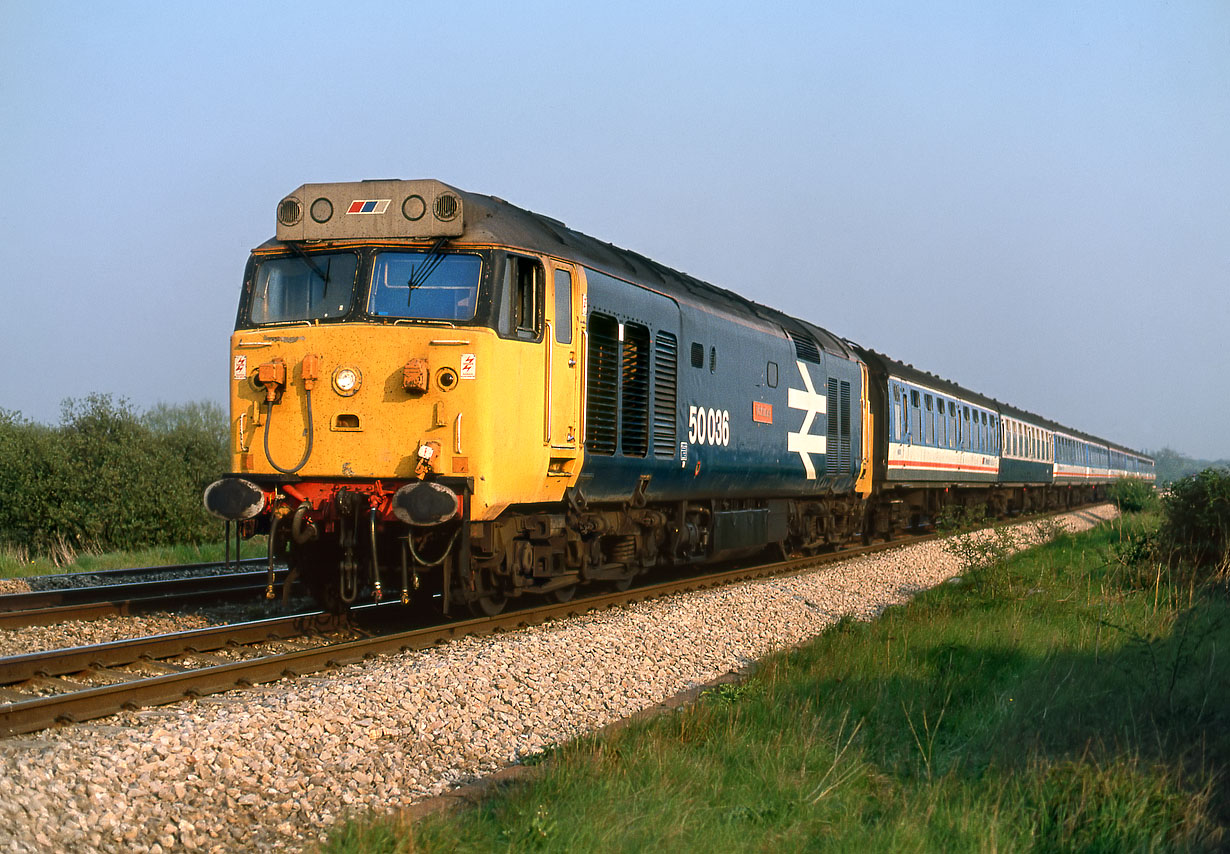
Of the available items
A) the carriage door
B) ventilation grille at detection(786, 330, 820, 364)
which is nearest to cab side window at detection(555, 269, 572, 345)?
the carriage door

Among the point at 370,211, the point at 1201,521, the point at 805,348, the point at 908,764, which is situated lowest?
the point at 908,764

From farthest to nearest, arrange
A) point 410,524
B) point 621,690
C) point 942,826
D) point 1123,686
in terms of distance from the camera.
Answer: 1. point 410,524
2. point 621,690
3. point 1123,686
4. point 942,826

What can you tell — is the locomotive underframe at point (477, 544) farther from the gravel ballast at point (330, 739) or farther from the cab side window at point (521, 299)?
the cab side window at point (521, 299)

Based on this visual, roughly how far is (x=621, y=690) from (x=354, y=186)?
4908 millimetres

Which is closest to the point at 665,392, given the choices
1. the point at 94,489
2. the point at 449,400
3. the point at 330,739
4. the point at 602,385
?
the point at 602,385

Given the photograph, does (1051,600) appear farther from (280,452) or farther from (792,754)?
(280,452)

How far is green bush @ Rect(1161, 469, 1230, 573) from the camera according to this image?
13273mm

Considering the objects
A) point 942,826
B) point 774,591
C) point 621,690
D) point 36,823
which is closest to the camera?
point 36,823

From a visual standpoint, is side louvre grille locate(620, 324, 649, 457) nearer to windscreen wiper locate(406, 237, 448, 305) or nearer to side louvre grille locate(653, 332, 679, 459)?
side louvre grille locate(653, 332, 679, 459)

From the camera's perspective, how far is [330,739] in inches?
229

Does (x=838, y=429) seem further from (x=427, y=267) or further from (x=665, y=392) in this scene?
(x=427, y=267)

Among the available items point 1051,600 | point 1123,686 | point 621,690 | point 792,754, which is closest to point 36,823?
point 792,754

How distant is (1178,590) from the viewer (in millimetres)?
11242

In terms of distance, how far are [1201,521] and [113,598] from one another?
12423 mm
